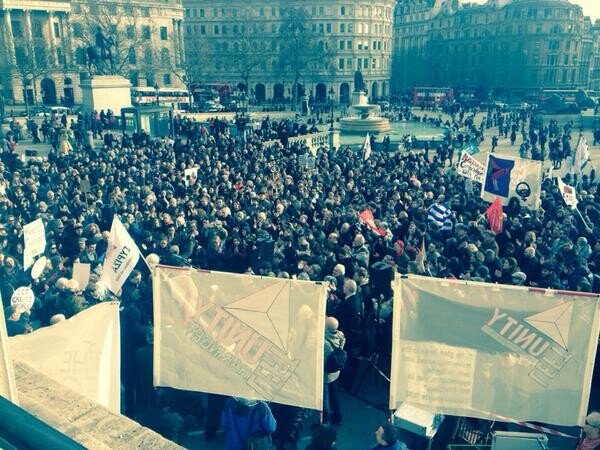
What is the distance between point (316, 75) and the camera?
332 feet

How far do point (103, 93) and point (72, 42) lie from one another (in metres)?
47.9

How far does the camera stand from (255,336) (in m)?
6.06

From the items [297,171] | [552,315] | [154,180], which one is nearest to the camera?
[552,315]

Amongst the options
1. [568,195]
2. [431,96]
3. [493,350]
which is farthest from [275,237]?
[431,96]

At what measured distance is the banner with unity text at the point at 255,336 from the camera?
6020 millimetres

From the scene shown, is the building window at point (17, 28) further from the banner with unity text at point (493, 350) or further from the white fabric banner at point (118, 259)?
the banner with unity text at point (493, 350)

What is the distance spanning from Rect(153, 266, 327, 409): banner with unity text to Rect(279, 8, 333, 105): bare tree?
8791cm

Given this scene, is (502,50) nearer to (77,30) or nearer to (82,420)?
(77,30)

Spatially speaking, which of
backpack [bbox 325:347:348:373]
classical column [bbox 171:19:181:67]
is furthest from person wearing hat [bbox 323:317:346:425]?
classical column [bbox 171:19:181:67]

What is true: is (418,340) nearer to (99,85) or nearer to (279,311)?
(279,311)

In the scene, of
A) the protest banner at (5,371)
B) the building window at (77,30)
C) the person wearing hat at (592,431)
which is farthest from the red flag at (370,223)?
the building window at (77,30)

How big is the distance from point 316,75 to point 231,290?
9893cm

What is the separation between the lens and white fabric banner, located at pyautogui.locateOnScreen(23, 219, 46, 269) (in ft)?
32.3

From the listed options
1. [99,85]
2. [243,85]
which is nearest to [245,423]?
[99,85]
